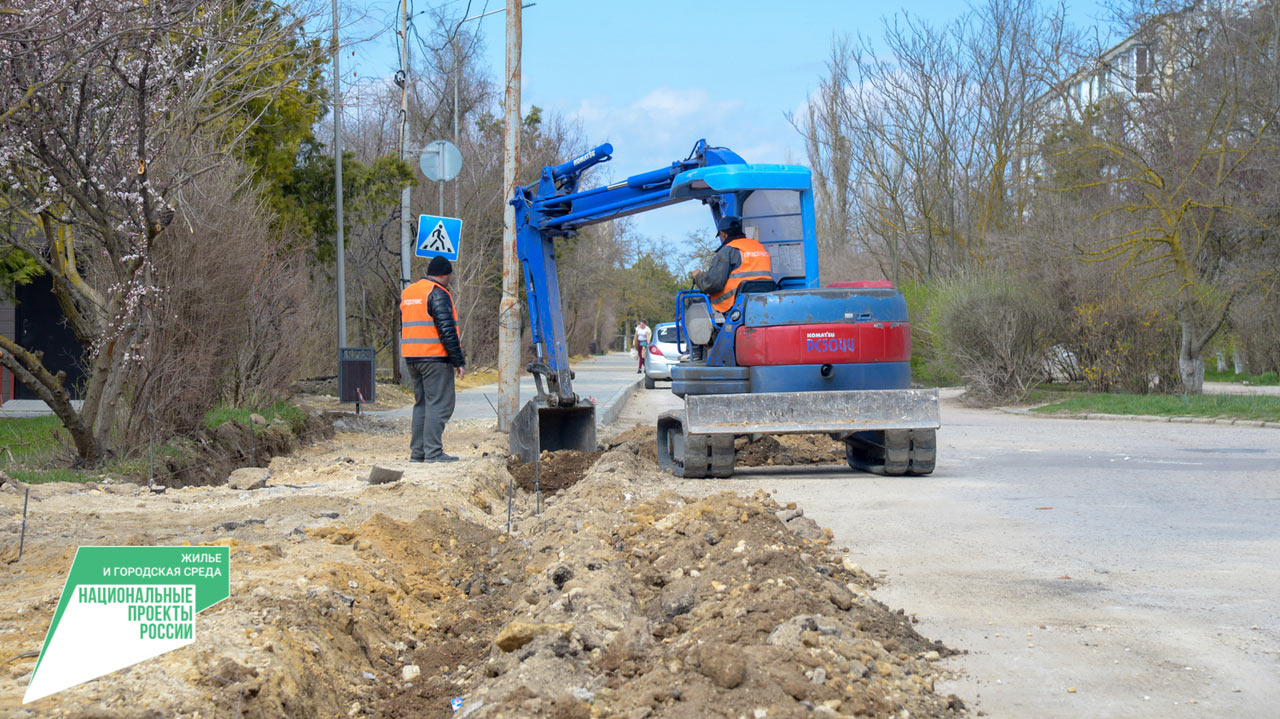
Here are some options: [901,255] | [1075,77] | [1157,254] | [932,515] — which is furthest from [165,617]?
[901,255]

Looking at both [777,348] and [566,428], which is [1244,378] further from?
[777,348]

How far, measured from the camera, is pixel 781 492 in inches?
429

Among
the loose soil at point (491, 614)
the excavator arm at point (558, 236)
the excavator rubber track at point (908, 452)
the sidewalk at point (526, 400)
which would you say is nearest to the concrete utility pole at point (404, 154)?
the sidewalk at point (526, 400)

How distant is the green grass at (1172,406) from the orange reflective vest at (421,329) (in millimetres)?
13011

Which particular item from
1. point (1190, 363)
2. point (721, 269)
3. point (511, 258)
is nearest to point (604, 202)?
point (721, 269)

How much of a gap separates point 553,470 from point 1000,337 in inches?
560

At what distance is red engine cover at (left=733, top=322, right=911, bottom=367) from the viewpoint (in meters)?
11.9

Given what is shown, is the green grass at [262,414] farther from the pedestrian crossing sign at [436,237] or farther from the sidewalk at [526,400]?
the pedestrian crossing sign at [436,237]

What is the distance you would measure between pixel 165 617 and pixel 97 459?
8314 mm

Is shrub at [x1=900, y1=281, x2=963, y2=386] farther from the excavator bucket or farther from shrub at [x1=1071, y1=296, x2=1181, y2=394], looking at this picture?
the excavator bucket

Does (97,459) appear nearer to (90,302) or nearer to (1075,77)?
(90,302)

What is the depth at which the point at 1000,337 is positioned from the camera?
78.5 ft

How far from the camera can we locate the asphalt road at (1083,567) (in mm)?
4711

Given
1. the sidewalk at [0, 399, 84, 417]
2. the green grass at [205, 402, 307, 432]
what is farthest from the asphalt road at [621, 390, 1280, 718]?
the sidewalk at [0, 399, 84, 417]
